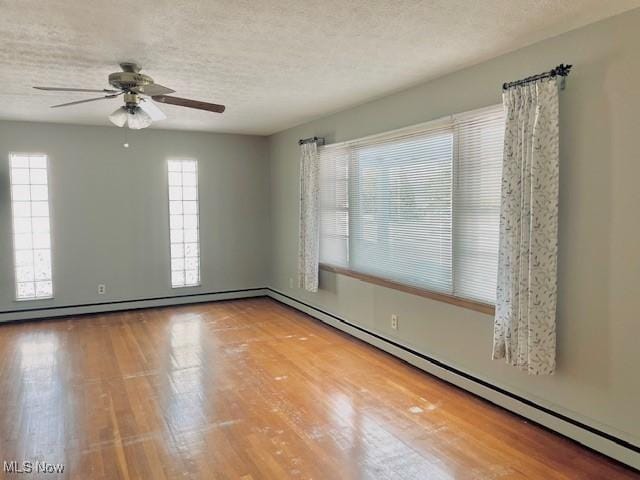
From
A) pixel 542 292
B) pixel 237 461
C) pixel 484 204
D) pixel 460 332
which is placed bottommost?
pixel 237 461

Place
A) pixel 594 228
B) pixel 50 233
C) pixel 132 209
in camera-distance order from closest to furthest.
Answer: pixel 594 228
pixel 50 233
pixel 132 209

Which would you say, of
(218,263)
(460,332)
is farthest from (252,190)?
(460,332)

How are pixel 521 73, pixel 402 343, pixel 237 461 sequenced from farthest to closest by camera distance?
pixel 402 343 < pixel 521 73 < pixel 237 461

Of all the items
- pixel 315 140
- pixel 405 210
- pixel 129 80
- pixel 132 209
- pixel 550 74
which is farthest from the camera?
pixel 132 209

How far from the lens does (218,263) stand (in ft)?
22.3

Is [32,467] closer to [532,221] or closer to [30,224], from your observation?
[532,221]

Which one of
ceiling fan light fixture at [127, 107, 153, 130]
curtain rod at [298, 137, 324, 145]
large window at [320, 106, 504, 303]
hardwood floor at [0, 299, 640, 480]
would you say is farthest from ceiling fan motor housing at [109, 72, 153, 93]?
curtain rod at [298, 137, 324, 145]

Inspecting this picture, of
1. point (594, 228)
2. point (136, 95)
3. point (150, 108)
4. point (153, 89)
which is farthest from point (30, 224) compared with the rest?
point (594, 228)

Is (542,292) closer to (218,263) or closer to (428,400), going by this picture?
(428,400)

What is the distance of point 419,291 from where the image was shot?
3.97m

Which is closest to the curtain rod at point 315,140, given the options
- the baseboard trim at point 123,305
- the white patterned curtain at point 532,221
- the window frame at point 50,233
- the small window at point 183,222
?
the small window at point 183,222

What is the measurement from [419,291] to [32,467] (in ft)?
9.55

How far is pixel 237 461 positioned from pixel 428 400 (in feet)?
4.81

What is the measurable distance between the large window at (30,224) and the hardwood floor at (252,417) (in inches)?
44.3
